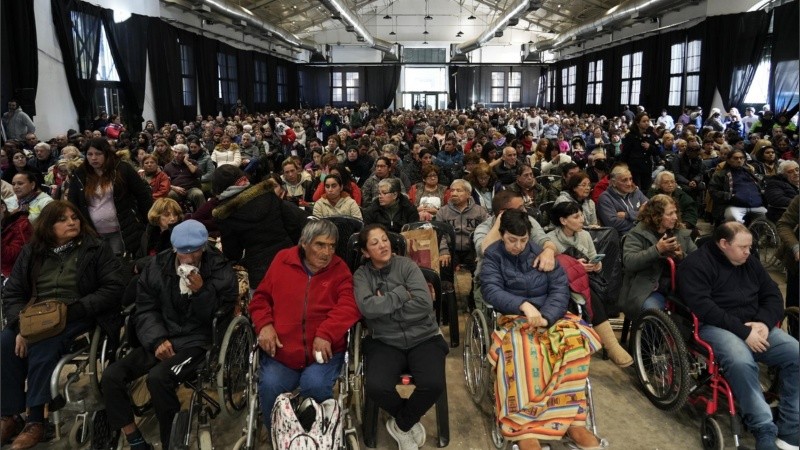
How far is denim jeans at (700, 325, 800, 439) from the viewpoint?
241 cm

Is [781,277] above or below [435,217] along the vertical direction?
below

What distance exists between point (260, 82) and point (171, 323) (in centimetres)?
2210

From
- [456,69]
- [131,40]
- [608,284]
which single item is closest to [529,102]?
[456,69]

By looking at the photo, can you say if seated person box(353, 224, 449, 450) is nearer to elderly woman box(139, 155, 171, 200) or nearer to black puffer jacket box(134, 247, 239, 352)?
black puffer jacket box(134, 247, 239, 352)

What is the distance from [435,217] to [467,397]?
1.54 m

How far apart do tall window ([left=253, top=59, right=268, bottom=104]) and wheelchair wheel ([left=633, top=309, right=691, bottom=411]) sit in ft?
69.8

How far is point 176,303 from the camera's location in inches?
105

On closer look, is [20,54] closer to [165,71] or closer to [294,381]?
[165,71]

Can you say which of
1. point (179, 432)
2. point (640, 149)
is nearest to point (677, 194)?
point (640, 149)

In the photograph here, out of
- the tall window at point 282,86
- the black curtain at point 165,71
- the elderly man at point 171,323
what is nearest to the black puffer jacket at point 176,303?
the elderly man at point 171,323

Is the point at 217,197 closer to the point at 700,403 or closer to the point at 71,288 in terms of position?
the point at 71,288

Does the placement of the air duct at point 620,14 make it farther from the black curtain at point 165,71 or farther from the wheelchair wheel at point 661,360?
the black curtain at point 165,71

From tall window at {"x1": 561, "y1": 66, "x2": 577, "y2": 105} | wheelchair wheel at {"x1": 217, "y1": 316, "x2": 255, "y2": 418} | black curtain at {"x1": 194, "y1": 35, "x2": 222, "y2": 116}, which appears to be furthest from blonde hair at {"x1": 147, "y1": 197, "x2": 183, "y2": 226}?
tall window at {"x1": 561, "y1": 66, "x2": 577, "y2": 105}

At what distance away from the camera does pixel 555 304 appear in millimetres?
2662
